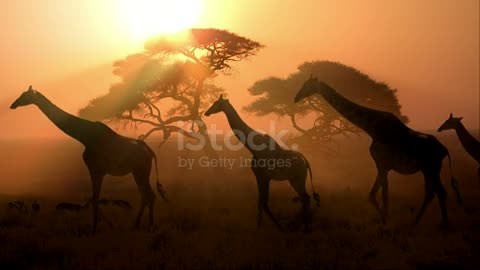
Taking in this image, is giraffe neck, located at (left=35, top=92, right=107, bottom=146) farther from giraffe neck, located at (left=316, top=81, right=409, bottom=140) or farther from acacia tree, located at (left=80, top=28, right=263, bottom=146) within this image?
acacia tree, located at (left=80, top=28, right=263, bottom=146)

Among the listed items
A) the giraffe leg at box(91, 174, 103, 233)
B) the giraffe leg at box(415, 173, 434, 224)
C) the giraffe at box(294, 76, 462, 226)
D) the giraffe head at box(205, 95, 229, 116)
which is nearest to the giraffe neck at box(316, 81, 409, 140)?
the giraffe at box(294, 76, 462, 226)

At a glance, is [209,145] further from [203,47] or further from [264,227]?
[264,227]

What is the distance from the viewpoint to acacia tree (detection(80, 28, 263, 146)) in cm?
2117

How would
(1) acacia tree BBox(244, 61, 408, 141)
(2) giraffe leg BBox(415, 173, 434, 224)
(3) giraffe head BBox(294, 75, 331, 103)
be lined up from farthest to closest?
(1) acacia tree BBox(244, 61, 408, 141)
(3) giraffe head BBox(294, 75, 331, 103)
(2) giraffe leg BBox(415, 173, 434, 224)

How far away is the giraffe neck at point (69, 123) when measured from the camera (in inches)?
346

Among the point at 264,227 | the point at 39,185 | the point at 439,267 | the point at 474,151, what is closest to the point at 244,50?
the point at 39,185

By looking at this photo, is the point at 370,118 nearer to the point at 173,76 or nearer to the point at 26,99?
the point at 26,99

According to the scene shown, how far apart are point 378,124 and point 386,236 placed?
2179mm

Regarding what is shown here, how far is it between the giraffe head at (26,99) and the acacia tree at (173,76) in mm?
11863

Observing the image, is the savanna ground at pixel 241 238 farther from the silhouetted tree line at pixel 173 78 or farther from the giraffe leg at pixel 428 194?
the silhouetted tree line at pixel 173 78

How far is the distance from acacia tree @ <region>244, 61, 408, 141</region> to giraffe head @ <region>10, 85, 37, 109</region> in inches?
709

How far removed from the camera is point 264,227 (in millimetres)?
8914

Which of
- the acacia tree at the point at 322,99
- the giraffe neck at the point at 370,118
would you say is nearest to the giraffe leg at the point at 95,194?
the giraffe neck at the point at 370,118

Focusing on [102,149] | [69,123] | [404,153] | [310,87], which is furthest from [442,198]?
[69,123]
